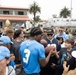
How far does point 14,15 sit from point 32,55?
170ft

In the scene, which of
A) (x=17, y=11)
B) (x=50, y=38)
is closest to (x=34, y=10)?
(x=17, y=11)

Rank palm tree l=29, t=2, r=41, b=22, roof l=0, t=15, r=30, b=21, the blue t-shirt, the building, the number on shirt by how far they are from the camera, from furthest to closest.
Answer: palm tree l=29, t=2, r=41, b=22 → the building → roof l=0, t=15, r=30, b=21 → the number on shirt → the blue t-shirt

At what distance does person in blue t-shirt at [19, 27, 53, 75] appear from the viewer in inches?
180

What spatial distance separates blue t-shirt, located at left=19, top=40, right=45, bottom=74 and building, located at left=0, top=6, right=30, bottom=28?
49200 mm

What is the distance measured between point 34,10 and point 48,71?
219ft

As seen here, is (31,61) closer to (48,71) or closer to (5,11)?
(48,71)

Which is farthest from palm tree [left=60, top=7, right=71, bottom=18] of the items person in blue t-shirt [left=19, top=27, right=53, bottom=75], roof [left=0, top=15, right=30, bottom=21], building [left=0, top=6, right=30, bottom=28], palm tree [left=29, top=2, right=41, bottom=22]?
person in blue t-shirt [left=19, top=27, right=53, bottom=75]

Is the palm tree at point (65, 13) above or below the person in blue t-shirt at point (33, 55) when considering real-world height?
below

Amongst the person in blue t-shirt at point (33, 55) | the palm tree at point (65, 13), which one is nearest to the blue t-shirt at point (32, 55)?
the person in blue t-shirt at point (33, 55)

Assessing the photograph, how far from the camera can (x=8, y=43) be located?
4520mm

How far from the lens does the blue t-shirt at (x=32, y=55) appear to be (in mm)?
4566

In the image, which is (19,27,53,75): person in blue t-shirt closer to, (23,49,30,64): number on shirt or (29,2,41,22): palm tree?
(23,49,30,64): number on shirt

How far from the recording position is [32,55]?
4.61 meters

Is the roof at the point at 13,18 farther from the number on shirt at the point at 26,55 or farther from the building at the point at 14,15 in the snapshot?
the number on shirt at the point at 26,55
